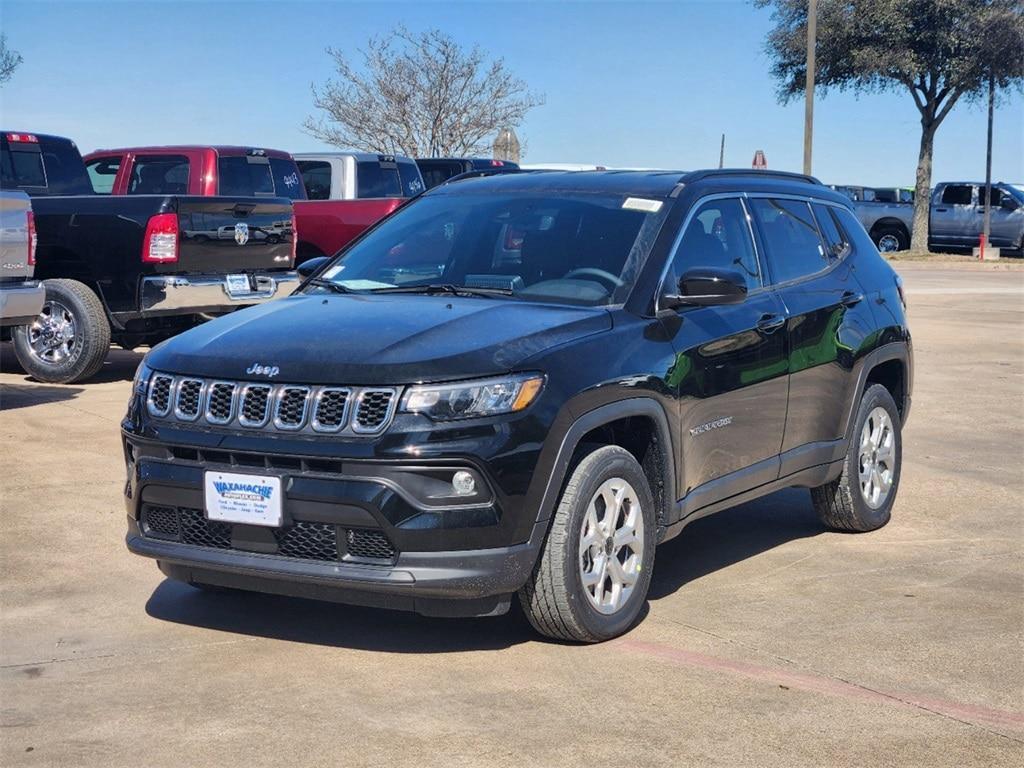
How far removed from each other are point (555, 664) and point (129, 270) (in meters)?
7.47

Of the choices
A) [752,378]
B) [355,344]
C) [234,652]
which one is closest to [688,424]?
[752,378]

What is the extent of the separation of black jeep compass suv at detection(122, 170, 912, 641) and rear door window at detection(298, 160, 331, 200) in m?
11.6

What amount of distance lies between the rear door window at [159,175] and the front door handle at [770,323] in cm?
970

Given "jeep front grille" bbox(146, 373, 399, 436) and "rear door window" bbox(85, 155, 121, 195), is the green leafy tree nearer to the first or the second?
"rear door window" bbox(85, 155, 121, 195)

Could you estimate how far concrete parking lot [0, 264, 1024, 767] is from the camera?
4.22m

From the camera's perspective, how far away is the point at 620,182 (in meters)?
6.16

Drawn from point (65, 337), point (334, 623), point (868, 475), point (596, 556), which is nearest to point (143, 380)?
point (334, 623)

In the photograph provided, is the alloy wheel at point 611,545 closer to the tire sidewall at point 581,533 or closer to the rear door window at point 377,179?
the tire sidewall at point 581,533

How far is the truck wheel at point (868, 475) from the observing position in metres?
7.00

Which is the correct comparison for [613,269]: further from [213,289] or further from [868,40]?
[868,40]

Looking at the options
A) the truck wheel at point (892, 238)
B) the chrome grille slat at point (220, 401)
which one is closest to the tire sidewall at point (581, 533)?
the chrome grille slat at point (220, 401)

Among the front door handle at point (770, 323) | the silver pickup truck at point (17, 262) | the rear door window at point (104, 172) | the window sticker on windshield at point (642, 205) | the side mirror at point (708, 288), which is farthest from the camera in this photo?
the rear door window at point (104, 172)

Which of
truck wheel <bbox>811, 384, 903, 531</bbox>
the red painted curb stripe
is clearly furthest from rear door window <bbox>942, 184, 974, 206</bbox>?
the red painted curb stripe

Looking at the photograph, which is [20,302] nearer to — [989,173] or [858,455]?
[858,455]
